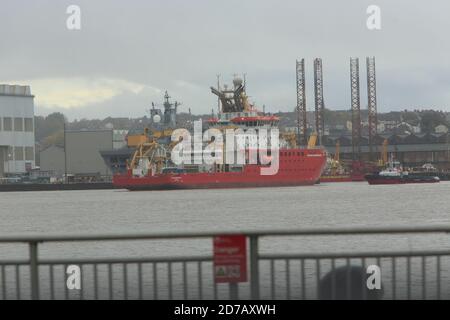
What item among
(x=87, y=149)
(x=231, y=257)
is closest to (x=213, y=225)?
(x=231, y=257)

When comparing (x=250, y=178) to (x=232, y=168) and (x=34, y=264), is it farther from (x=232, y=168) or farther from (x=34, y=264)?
(x=34, y=264)

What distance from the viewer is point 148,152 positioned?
109312 millimetres

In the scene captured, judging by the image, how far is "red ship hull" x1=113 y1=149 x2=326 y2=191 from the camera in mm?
99812

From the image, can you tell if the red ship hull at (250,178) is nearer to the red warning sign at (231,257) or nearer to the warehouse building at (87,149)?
the warehouse building at (87,149)

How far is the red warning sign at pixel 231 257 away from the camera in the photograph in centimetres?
812

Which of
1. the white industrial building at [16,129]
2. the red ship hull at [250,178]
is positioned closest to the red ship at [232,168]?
the red ship hull at [250,178]

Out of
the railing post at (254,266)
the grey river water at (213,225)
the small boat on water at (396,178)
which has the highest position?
the railing post at (254,266)

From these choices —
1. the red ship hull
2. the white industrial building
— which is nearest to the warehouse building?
the white industrial building

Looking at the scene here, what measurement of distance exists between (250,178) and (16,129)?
2907cm

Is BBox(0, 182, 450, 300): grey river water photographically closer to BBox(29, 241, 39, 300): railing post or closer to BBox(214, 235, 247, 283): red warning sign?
BBox(214, 235, 247, 283): red warning sign

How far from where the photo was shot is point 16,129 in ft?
367
